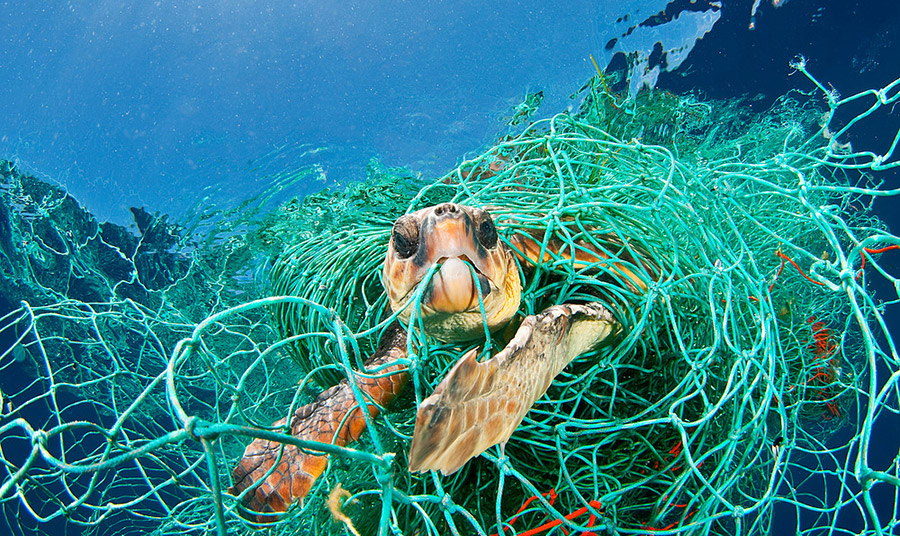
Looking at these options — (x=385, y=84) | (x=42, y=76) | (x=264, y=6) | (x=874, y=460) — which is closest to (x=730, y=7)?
(x=385, y=84)

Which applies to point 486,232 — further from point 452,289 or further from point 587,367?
point 587,367

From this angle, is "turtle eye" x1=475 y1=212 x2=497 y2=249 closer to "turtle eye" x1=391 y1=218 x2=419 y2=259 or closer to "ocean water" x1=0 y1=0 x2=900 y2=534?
"turtle eye" x1=391 y1=218 x2=419 y2=259

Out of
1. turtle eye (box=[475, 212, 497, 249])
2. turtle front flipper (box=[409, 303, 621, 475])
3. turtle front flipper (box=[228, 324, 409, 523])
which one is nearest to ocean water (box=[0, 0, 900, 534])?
turtle front flipper (box=[228, 324, 409, 523])

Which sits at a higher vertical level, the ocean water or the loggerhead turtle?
the ocean water

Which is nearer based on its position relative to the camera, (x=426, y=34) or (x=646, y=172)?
(x=646, y=172)

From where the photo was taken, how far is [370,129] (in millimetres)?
4809

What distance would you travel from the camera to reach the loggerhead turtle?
0.72m

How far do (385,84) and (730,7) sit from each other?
393 cm

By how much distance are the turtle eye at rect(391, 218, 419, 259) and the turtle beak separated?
139 mm

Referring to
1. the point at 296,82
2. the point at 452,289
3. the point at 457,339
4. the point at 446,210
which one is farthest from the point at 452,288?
the point at 296,82

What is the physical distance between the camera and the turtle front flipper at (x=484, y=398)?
0.67 metres

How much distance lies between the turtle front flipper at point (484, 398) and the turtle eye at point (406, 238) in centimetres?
42

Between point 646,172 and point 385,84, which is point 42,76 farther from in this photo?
point 646,172

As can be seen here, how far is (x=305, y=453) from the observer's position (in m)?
1.38
